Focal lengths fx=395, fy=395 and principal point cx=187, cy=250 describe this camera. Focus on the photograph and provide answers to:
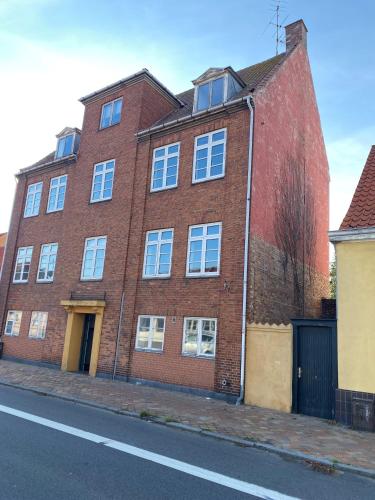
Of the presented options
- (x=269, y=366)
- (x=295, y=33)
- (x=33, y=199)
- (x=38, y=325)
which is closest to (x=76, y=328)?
(x=38, y=325)

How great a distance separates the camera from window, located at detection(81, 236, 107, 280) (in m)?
16.6

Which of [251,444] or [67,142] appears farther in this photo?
[67,142]

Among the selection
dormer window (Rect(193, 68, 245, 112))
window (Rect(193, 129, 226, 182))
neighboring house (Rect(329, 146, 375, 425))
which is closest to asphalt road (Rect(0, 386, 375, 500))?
neighboring house (Rect(329, 146, 375, 425))

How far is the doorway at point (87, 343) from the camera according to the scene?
17.0 metres

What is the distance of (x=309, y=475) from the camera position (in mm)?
5984

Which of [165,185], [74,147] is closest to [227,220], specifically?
[165,185]

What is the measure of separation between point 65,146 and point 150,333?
38.6 ft

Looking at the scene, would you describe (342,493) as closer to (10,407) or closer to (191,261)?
(10,407)

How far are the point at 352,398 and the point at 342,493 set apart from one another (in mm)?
4355

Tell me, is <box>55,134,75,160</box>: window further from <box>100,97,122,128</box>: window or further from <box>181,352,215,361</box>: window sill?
<box>181,352,215,361</box>: window sill

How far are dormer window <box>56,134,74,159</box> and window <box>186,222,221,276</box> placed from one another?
390 inches

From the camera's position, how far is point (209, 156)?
1444 centimetres

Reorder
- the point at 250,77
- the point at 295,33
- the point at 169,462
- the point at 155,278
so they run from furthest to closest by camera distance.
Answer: the point at 295,33
the point at 250,77
the point at 155,278
the point at 169,462

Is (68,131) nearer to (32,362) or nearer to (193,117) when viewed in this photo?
(193,117)
